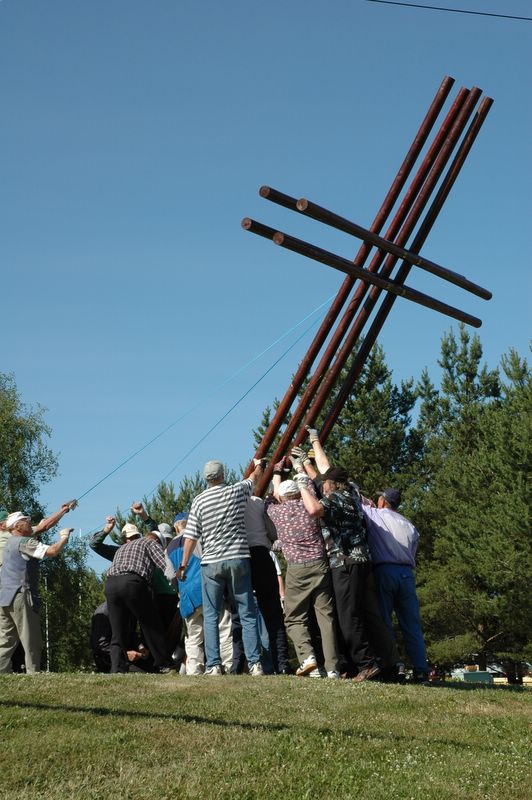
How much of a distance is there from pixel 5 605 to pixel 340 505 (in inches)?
147

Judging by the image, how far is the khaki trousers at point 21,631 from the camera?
9930 mm

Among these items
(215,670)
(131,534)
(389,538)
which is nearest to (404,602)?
(389,538)

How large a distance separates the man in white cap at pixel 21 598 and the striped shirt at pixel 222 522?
56.8 inches

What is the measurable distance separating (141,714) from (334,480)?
3.49 meters

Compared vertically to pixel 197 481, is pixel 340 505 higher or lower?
lower

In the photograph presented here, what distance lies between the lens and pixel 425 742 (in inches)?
251

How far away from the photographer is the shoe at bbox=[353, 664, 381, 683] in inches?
349

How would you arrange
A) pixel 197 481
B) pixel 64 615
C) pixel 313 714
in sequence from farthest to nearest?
pixel 197 481, pixel 64 615, pixel 313 714

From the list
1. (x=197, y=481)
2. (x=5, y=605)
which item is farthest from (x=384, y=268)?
(x=197, y=481)

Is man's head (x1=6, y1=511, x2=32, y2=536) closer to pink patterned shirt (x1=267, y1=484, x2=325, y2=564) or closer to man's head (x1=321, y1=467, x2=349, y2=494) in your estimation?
pink patterned shirt (x1=267, y1=484, x2=325, y2=564)

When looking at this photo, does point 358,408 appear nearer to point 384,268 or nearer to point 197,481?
point 197,481

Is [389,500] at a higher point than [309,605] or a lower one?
higher

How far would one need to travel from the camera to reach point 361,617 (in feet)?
29.5

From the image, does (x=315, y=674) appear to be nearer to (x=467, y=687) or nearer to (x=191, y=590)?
(x=467, y=687)
